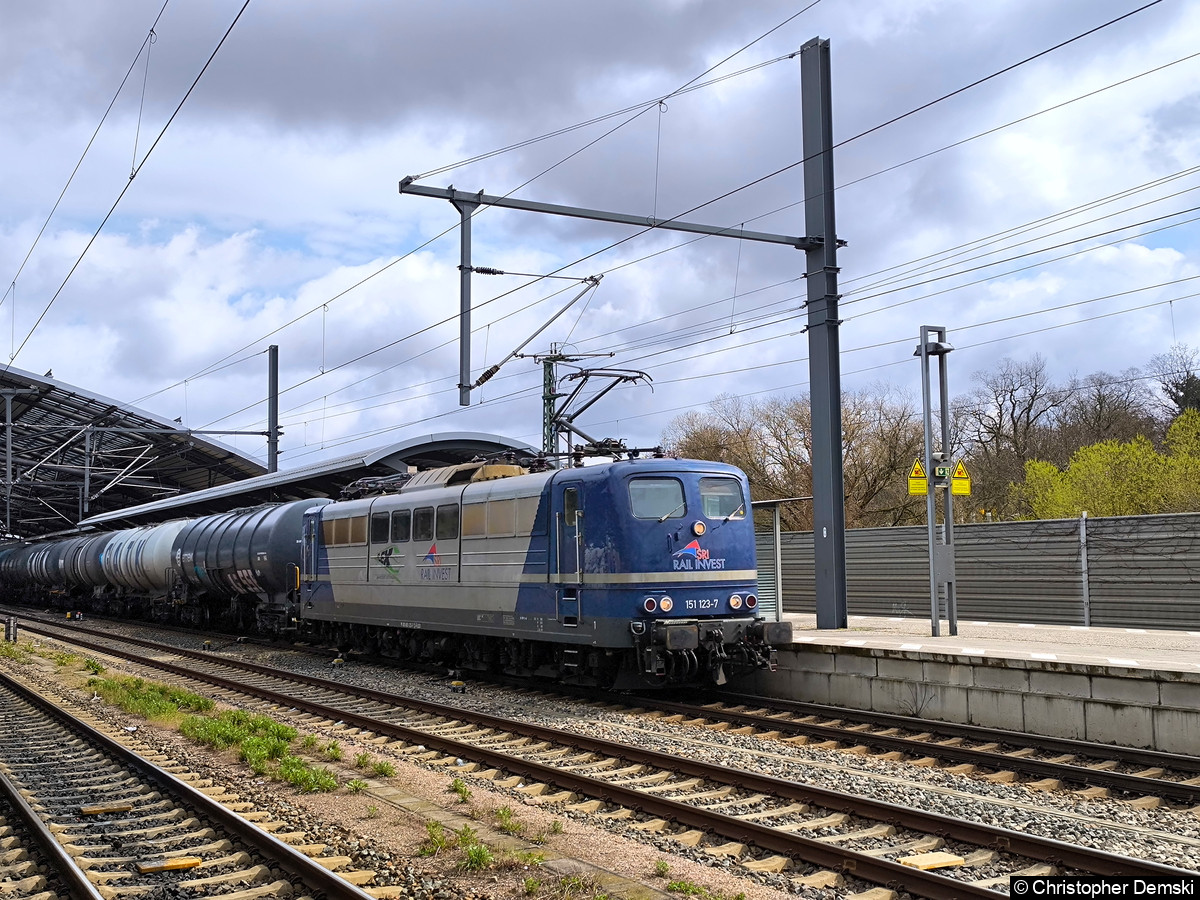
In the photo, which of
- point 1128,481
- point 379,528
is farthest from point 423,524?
point 1128,481

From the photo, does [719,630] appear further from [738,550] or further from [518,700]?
[518,700]

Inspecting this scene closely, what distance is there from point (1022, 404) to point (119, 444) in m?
44.0

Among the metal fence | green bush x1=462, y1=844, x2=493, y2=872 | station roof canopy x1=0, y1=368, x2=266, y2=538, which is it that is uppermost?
station roof canopy x1=0, y1=368, x2=266, y2=538

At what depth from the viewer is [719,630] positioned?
13547mm

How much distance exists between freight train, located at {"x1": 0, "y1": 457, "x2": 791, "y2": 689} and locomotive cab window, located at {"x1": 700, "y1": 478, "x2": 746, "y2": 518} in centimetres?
2

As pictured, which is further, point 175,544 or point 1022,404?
point 1022,404

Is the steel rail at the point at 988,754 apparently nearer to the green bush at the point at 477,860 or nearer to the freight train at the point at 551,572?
the freight train at the point at 551,572

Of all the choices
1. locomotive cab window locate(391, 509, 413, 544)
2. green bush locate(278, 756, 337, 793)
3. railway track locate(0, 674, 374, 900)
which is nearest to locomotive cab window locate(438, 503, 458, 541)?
locomotive cab window locate(391, 509, 413, 544)

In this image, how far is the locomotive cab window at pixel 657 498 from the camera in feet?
44.8

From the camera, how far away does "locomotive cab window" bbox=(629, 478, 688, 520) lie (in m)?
13.7

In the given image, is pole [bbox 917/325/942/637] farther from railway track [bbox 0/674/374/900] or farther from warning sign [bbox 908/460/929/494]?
railway track [bbox 0/674/374/900]

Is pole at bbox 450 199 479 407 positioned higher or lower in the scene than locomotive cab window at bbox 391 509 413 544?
higher

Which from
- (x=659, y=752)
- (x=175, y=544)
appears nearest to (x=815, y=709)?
(x=659, y=752)

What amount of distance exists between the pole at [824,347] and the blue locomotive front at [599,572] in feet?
9.61
